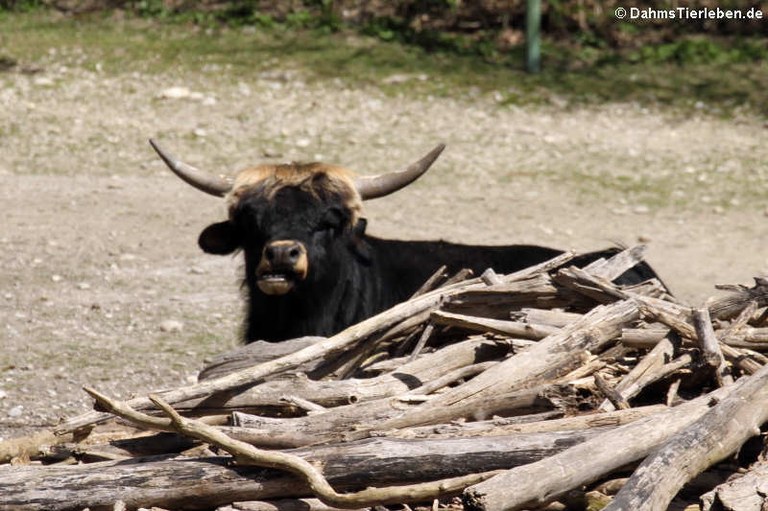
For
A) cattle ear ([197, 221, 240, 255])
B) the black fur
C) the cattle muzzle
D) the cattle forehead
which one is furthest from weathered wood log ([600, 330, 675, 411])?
cattle ear ([197, 221, 240, 255])

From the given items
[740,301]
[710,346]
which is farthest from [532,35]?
[710,346]

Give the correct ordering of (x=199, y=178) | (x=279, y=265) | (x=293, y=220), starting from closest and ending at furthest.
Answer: (x=279, y=265), (x=293, y=220), (x=199, y=178)

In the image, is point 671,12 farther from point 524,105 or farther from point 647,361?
point 647,361

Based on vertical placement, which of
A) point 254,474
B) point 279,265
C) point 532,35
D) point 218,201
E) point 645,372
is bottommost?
point 218,201

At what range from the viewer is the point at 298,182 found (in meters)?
7.16

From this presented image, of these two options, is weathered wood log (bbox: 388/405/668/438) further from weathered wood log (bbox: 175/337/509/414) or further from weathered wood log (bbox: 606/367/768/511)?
weathered wood log (bbox: 175/337/509/414)

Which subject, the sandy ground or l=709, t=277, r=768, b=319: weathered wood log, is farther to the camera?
the sandy ground

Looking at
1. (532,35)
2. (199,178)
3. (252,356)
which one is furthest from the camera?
(532,35)

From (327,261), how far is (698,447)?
3066 mm

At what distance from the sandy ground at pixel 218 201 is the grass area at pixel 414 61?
36 cm

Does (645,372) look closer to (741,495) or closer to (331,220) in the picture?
(741,495)

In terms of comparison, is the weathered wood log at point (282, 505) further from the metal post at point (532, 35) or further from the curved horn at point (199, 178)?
the metal post at point (532, 35)

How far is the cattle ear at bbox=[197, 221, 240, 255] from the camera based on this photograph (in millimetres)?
7312

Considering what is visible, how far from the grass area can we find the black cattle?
7428 mm
